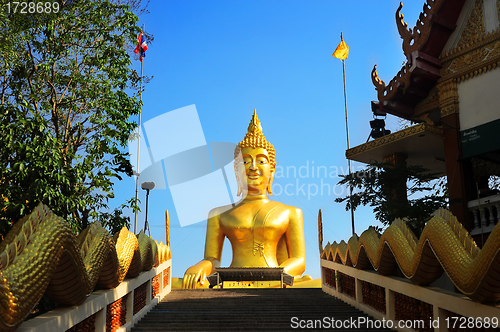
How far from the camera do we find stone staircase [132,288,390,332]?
19.6 feet

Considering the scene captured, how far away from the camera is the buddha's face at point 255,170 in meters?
14.9

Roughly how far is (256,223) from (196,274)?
2389mm

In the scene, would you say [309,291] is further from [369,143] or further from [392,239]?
[369,143]

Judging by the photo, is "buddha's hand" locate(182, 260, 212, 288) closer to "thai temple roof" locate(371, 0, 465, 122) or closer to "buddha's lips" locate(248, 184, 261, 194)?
"buddha's lips" locate(248, 184, 261, 194)

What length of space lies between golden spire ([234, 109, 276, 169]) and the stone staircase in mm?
6865

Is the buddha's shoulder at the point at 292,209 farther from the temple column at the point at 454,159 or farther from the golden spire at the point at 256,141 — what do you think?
the temple column at the point at 454,159

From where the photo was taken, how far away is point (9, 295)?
299 centimetres

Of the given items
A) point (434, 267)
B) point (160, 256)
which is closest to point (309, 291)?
point (160, 256)

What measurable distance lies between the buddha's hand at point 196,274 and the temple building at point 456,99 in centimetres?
577

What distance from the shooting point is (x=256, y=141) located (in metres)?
15.1

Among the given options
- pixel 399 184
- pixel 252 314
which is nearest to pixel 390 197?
pixel 399 184

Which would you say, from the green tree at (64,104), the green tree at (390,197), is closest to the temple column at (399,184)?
the green tree at (390,197)

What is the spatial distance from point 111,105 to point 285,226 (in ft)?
24.0

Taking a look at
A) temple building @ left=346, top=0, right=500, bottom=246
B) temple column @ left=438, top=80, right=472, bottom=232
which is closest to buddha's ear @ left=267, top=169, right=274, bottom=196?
temple building @ left=346, top=0, right=500, bottom=246
